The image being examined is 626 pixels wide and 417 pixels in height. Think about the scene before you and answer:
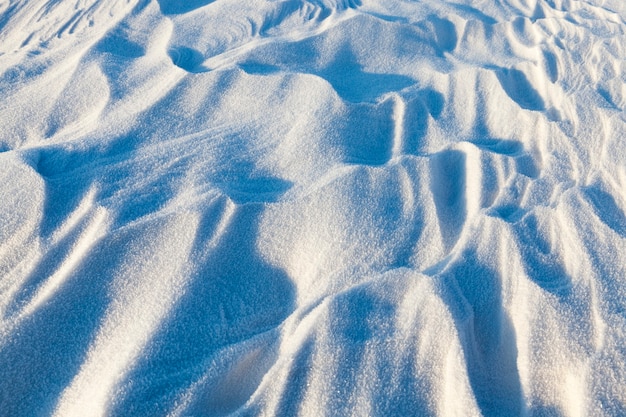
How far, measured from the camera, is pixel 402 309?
3.53 feet

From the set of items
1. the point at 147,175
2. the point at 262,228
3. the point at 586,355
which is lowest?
the point at 586,355

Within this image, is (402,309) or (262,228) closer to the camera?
(402,309)

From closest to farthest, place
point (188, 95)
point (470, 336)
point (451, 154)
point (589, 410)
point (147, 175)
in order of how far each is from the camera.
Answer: point (589, 410)
point (470, 336)
point (147, 175)
point (451, 154)
point (188, 95)

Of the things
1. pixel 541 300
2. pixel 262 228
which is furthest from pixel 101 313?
pixel 541 300

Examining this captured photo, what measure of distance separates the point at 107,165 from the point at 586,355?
129 centimetres

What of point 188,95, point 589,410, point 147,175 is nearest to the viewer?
point 589,410

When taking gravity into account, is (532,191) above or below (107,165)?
below

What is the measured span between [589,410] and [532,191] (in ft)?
2.09

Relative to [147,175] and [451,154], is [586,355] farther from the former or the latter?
[147,175]

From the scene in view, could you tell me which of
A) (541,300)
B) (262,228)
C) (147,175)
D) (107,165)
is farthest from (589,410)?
(107,165)

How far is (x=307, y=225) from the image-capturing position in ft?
4.09

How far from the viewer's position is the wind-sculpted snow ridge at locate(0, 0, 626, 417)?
3.15 feet

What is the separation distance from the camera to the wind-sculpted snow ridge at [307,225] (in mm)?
959

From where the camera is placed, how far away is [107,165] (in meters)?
1.37
